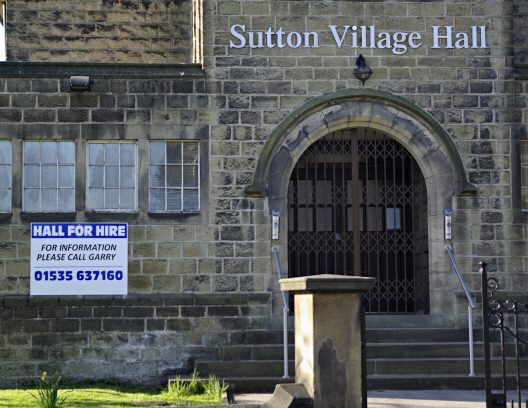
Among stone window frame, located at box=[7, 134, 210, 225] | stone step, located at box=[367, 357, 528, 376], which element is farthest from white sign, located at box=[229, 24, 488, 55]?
stone step, located at box=[367, 357, 528, 376]

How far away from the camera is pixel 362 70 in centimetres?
1532

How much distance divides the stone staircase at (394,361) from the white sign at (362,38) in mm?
4223

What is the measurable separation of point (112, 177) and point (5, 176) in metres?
1.56

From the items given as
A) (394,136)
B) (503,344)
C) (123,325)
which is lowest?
(123,325)

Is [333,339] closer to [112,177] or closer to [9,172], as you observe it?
[112,177]

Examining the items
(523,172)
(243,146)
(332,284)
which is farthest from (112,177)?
(332,284)

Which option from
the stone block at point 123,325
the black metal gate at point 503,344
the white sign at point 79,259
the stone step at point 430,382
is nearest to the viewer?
the black metal gate at point 503,344

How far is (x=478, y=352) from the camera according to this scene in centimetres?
1445

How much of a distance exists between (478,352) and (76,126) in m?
6.63

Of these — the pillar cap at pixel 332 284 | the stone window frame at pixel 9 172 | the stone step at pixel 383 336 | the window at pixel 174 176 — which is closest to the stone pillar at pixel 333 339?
the pillar cap at pixel 332 284

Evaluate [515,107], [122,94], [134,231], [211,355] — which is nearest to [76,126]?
[122,94]

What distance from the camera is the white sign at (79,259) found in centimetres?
1506

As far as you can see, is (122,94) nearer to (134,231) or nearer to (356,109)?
(134,231)

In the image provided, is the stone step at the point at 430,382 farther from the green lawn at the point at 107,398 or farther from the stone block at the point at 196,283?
the stone block at the point at 196,283
